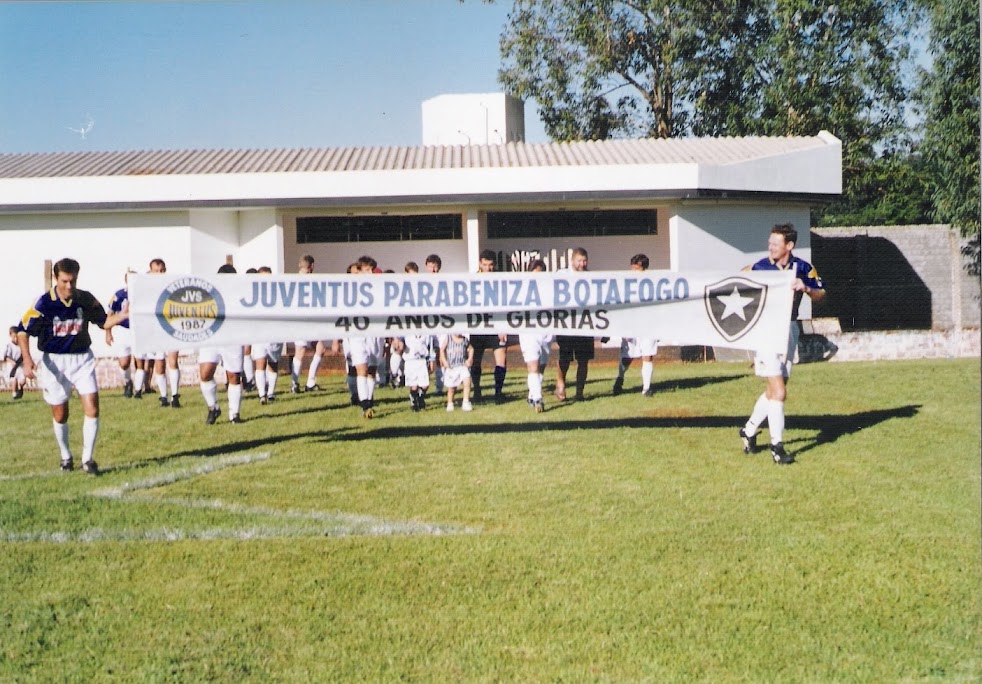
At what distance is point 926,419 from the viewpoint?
10.5 metres

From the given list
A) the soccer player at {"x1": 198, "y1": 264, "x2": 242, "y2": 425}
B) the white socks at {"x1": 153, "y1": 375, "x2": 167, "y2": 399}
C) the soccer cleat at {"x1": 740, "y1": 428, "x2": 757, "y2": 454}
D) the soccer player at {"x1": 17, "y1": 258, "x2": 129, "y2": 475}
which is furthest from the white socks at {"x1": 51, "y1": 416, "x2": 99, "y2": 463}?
the soccer cleat at {"x1": 740, "y1": 428, "x2": 757, "y2": 454}

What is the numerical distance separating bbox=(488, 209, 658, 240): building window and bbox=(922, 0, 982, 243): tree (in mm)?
9464

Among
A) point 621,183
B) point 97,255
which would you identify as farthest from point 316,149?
point 621,183

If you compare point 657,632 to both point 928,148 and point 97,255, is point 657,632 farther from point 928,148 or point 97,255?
point 97,255

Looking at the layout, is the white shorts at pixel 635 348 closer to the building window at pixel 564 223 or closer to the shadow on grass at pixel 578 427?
the shadow on grass at pixel 578 427

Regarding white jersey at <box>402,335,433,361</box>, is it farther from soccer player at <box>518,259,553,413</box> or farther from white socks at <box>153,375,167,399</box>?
white socks at <box>153,375,167,399</box>

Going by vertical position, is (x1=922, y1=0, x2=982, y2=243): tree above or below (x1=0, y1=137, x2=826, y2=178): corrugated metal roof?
below

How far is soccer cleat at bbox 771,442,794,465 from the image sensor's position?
27.3ft

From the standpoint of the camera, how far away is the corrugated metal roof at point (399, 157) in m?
18.9

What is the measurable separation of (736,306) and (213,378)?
5907 millimetres

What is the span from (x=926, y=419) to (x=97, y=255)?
14263 mm

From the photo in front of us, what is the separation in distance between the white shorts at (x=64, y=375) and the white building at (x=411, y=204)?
33.7ft

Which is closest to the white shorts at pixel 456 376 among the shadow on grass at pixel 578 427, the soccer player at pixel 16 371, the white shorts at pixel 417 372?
the white shorts at pixel 417 372

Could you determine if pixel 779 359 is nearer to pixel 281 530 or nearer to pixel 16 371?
pixel 281 530
